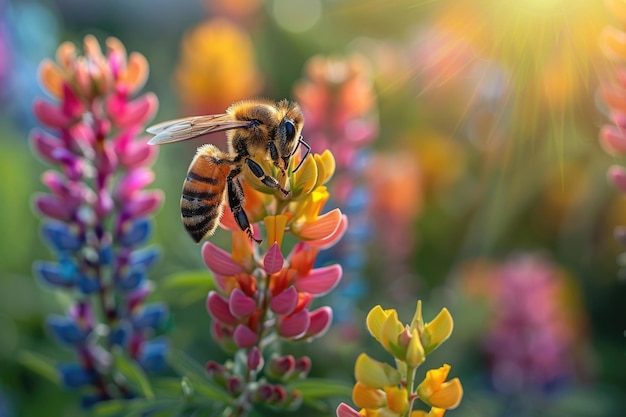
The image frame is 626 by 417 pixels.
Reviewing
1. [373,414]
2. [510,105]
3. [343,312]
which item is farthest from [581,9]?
[373,414]

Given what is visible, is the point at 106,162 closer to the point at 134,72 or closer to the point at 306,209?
the point at 134,72

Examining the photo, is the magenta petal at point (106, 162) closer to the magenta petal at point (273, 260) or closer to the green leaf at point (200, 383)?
the green leaf at point (200, 383)

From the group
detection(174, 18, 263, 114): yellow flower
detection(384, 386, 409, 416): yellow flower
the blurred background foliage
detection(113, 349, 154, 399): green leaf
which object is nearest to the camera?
detection(384, 386, 409, 416): yellow flower

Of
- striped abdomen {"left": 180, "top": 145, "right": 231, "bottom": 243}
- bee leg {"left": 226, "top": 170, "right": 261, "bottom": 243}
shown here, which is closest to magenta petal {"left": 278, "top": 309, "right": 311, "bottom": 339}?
bee leg {"left": 226, "top": 170, "right": 261, "bottom": 243}

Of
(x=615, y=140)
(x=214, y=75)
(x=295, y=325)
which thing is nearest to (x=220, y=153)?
(x=295, y=325)

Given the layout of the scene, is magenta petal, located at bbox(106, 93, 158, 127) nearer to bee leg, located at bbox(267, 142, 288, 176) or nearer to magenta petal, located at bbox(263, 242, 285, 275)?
bee leg, located at bbox(267, 142, 288, 176)
